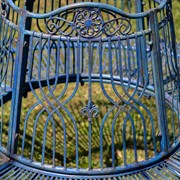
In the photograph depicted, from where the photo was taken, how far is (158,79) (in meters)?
1.76

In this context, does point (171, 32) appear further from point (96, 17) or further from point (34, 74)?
point (34, 74)

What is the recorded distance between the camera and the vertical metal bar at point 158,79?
1.69 meters

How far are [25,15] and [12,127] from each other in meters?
0.47

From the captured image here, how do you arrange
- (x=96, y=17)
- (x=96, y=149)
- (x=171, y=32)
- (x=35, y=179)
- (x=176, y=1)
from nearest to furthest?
(x=96, y=17)
(x=35, y=179)
(x=171, y=32)
(x=96, y=149)
(x=176, y=1)

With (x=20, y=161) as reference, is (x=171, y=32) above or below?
above

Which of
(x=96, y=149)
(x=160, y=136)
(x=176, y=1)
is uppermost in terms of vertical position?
(x=176, y=1)

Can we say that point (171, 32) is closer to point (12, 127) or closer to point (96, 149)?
point (12, 127)

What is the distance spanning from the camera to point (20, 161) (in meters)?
1.82

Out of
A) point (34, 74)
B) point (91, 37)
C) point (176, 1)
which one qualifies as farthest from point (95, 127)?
point (176, 1)

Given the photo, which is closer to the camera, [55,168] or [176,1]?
[55,168]

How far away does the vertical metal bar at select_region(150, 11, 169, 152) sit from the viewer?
1.69 meters

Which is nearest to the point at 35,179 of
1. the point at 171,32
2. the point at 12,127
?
the point at 12,127

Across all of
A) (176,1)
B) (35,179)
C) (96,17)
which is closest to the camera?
(96,17)

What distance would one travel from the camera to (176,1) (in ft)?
14.5
